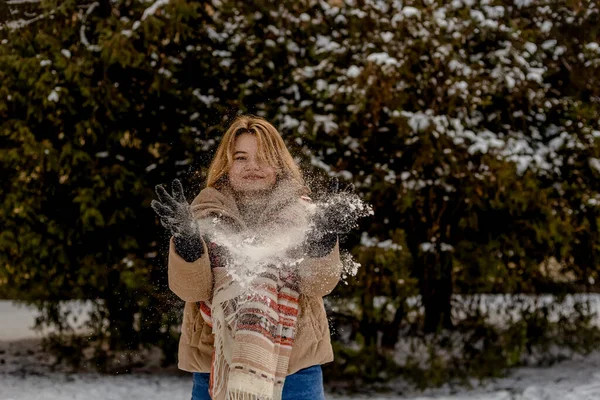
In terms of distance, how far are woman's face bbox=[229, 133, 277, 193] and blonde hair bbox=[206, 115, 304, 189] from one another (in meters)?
0.02

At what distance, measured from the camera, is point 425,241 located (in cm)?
571

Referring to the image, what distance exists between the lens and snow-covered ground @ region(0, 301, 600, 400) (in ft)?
18.1

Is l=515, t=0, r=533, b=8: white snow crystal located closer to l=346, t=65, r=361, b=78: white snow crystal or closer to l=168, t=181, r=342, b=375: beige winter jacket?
l=346, t=65, r=361, b=78: white snow crystal

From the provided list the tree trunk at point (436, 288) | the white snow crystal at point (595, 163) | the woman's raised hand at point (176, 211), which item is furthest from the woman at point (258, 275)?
the white snow crystal at point (595, 163)

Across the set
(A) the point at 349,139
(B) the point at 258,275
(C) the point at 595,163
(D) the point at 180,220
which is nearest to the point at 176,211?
(D) the point at 180,220

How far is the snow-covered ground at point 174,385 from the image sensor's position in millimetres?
5520

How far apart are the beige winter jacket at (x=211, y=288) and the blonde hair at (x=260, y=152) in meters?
0.07

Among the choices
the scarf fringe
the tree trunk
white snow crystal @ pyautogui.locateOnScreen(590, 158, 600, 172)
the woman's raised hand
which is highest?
the woman's raised hand

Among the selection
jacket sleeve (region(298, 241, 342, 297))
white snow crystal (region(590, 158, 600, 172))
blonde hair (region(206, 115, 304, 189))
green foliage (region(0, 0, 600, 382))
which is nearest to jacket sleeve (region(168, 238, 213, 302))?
jacket sleeve (region(298, 241, 342, 297))

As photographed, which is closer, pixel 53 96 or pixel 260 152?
pixel 260 152

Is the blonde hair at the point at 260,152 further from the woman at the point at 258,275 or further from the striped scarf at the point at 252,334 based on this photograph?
the striped scarf at the point at 252,334

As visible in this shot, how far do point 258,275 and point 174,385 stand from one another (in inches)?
157

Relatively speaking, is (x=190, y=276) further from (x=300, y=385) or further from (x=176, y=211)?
(x=300, y=385)

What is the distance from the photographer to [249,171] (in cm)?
233
